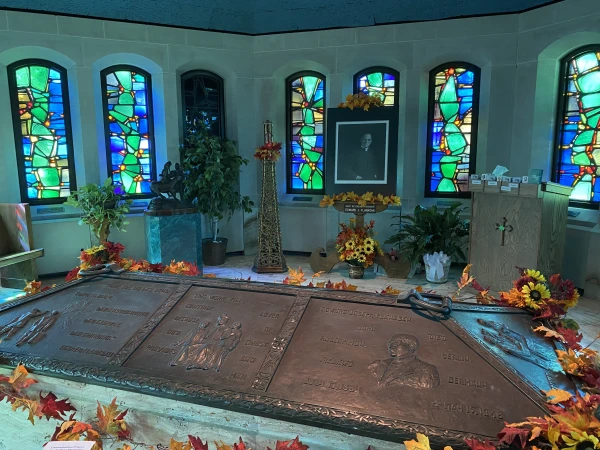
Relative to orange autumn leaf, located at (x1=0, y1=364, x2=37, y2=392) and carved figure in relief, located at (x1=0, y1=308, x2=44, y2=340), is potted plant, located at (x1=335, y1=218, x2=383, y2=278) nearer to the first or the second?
carved figure in relief, located at (x1=0, y1=308, x2=44, y2=340)

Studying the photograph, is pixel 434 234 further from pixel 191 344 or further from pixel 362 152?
pixel 191 344

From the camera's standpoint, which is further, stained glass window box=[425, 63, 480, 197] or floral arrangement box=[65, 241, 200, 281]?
stained glass window box=[425, 63, 480, 197]

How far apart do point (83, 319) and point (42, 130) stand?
16.4 ft

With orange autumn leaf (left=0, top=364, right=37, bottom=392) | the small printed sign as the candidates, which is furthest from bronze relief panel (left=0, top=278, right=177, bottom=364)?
the small printed sign

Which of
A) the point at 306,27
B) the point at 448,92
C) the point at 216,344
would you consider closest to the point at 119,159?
the point at 306,27

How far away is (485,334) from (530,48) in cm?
512

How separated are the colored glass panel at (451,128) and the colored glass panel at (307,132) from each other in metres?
1.71

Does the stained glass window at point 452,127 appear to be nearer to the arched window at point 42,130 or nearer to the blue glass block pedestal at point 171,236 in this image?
the blue glass block pedestal at point 171,236

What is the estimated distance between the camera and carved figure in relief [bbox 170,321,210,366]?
1625mm

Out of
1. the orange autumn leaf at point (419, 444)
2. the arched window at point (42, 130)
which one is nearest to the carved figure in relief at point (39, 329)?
the orange autumn leaf at point (419, 444)

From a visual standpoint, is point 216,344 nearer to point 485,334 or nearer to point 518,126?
point 485,334

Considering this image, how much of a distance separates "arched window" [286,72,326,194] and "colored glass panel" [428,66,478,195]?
170cm

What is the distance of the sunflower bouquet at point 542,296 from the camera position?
6.11ft

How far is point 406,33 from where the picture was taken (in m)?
6.03
